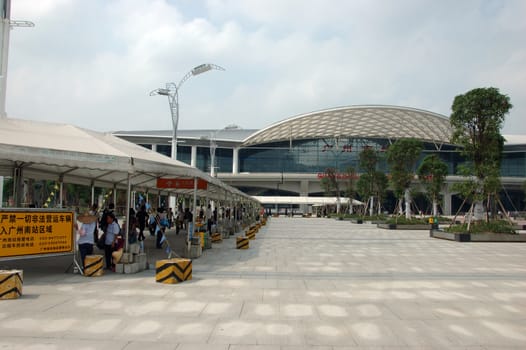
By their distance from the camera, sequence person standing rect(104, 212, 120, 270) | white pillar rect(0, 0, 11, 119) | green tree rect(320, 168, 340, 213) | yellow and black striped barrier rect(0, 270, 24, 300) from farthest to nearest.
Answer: green tree rect(320, 168, 340, 213) → white pillar rect(0, 0, 11, 119) → person standing rect(104, 212, 120, 270) → yellow and black striped barrier rect(0, 270, 24, 300)

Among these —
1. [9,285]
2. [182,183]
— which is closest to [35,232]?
[9,285]

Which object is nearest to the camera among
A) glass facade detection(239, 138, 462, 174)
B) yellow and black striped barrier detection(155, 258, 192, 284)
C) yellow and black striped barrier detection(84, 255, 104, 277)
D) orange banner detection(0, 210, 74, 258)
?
orange banner detection(0, 210, 74, 258)

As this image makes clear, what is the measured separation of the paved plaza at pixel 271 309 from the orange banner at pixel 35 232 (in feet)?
2.25

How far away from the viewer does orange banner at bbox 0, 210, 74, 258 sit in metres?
8.45

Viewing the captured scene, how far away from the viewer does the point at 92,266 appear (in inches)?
368

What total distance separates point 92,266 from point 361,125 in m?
69.9

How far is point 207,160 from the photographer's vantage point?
8281 cm

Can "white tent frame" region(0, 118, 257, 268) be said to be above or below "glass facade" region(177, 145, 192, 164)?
below

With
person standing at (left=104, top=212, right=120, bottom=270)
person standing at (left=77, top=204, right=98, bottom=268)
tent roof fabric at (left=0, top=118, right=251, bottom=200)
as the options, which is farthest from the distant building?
person standing at (left=77, top=204, right=98, bottom=268)

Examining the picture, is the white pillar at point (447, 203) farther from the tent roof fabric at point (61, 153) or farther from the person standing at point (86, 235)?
the person standing at point (86, 235)

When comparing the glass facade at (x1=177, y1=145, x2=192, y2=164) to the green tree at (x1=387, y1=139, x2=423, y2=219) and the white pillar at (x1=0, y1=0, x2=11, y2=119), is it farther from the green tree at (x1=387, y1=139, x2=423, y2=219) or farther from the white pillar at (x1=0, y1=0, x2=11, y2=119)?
the white pillar at (x1=0, y1=0, x2=11, y2=119)

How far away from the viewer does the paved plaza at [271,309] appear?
5242 millimetres

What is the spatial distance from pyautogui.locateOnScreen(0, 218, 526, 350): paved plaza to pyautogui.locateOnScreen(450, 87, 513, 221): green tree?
39.8 ft

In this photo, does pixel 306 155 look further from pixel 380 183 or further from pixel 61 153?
pixel 61 153
